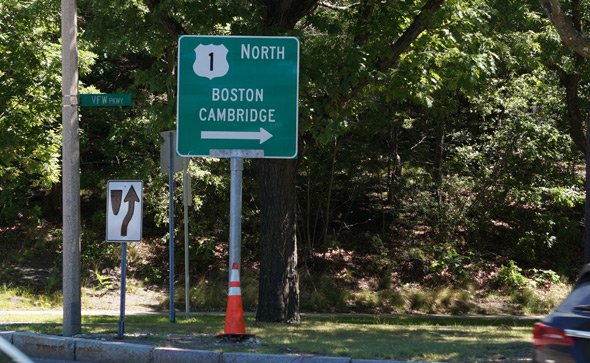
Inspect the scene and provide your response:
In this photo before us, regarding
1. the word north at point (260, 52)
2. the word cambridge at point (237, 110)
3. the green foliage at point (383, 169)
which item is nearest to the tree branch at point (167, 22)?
the green foliage at point (383, 169)

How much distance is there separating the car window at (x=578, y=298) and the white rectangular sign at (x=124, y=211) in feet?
20.3

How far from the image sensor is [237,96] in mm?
9828

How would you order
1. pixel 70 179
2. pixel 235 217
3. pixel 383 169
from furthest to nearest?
pixel 383 169 < pixel 70 179 < pixel 235 217

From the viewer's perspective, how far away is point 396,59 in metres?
13.7

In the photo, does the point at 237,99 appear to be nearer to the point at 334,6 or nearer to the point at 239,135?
the point at 239,135

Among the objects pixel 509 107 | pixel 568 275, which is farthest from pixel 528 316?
pixel 509 107

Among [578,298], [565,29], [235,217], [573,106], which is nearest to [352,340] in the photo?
[235,217]

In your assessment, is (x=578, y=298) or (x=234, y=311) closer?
(x=578, y=298)

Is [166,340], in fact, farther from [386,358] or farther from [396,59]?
[396,59]

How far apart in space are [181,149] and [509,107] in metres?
14.0

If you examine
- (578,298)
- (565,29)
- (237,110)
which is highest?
(565,29)

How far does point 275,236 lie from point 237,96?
403 centimetres

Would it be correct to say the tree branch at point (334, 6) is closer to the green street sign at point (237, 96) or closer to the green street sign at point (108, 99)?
the green street sign at point (237, 96)

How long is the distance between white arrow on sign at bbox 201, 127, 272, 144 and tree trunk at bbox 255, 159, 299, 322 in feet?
11.3
